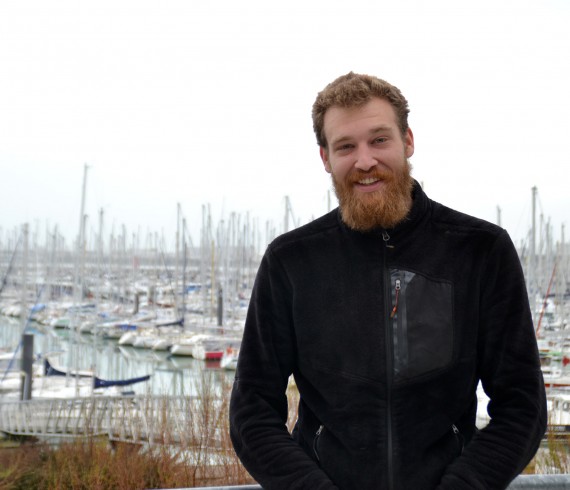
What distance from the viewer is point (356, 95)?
64.6 inches

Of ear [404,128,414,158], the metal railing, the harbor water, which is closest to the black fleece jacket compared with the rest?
ear [404,128,414,158]

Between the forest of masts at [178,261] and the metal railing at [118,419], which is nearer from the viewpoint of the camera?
the metal railing at [118,419]

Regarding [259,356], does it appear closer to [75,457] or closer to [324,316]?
[324,316]

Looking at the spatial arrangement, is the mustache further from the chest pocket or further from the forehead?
the chest pocket

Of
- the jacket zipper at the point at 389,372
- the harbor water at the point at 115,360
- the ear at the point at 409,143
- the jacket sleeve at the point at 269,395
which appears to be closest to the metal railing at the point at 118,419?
the jacket sleeve at the point at 269,395

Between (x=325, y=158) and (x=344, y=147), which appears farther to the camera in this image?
(x=325, y=158)

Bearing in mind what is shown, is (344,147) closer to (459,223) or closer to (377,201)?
(377,201)

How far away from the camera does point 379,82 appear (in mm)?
1678

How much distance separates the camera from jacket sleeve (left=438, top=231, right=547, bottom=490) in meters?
1.49

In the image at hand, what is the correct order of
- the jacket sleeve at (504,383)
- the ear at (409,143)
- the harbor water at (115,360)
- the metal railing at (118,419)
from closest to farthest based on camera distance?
the jacket sleeve at (504,383) → the ear at (409,143) → the metal railing at (118,419) → the harbor water at (115,360)

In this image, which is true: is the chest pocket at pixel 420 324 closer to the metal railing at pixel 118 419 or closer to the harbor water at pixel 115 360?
the metal railing at pixel 118 419

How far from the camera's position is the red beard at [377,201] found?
1.66 meters

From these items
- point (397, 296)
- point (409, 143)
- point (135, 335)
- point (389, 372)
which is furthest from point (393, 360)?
point (135, 335)

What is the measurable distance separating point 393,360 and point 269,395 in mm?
360
